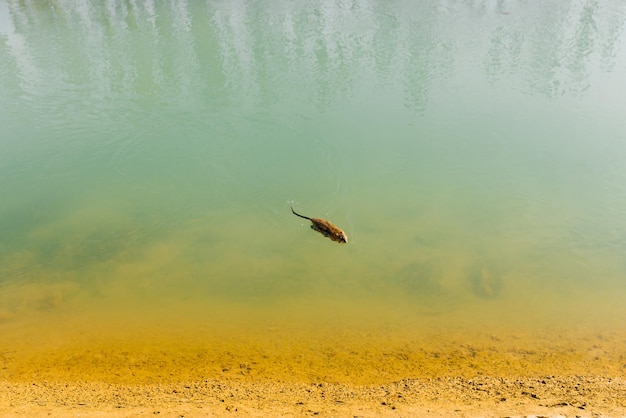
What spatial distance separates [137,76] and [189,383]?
826 cm

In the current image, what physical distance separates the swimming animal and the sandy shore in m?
1.88

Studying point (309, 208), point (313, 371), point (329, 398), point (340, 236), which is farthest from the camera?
point (309, 208)

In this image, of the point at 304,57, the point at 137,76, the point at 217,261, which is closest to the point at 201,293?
the point at 217,261

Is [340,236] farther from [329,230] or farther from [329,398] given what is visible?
[329,398]

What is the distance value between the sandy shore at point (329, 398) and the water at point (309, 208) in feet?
0.56

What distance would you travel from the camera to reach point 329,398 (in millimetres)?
3141

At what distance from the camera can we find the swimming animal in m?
4.95

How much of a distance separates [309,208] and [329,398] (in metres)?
2.92

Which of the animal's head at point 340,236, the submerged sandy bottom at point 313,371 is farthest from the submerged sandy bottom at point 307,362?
the animal's head at point 340,236

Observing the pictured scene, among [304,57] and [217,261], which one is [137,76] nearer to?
[304,57]

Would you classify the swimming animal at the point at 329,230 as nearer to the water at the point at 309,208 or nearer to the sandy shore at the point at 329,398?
the water at the point at 309,208

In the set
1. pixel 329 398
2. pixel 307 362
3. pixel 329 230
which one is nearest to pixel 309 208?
pixel 329 230

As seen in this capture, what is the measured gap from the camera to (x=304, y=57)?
36.0ft

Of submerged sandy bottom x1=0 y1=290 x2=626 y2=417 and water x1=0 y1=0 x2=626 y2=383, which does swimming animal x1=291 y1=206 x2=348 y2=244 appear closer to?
water x1=0 y1=0 x2=626 y2=383
